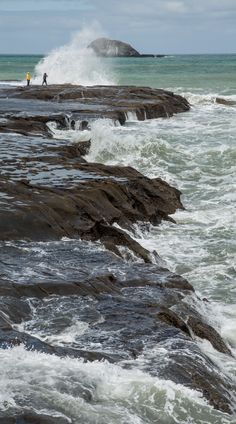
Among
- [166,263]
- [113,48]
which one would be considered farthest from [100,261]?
[113,48]

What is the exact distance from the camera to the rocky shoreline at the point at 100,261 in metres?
7.80

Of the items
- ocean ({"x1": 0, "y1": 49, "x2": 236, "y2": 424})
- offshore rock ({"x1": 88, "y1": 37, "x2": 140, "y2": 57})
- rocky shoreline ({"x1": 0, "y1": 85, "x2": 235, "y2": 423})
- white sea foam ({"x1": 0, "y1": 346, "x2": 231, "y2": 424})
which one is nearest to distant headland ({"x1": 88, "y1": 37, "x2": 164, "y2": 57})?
offshore rock ({"x1": 88, "y1": 37, "x2": 140, "y2": 57})

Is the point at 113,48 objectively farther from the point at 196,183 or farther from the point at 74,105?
the point at 196,183

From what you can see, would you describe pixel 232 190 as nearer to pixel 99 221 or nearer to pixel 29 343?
pixel 99 221

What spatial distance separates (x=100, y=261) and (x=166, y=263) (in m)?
2.28

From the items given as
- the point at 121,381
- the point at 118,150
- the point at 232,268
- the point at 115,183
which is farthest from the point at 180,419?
the point at 118,150

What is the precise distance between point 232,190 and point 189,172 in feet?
7.98

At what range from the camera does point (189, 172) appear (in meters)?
21.1

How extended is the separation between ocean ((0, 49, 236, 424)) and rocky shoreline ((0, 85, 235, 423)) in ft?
0.78

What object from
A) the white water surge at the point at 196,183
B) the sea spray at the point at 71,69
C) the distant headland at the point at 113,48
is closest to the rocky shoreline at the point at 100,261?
the white water surge at the point at 196,183

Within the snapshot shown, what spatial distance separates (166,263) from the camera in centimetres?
1275

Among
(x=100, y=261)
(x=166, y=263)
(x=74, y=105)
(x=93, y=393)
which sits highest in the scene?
(x=74, y=105)

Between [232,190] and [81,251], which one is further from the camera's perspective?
[232,190]

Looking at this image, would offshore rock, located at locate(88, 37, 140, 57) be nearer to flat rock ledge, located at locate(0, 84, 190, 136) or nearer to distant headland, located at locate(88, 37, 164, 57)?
distant headland, located at locate(88, 37, 164, 57)
